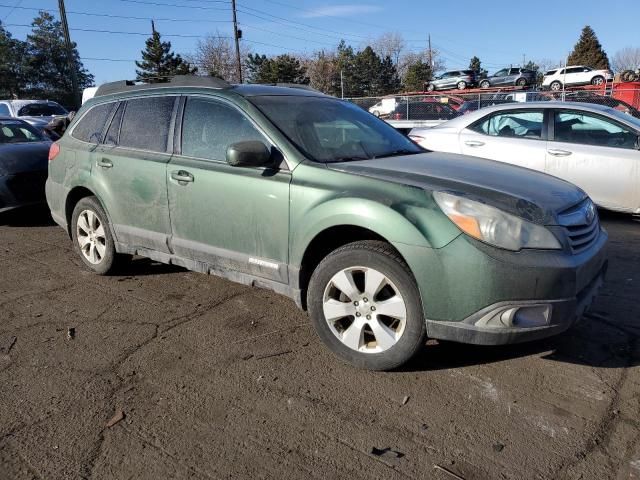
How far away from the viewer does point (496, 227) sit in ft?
9.16

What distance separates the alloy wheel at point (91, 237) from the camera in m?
4.88

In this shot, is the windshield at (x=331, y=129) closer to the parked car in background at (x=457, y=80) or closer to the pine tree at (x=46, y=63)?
the parked car in background at (x=457, y=80)

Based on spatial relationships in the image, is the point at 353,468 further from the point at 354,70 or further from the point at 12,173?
the point at 354,70

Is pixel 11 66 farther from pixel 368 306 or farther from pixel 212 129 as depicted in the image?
pixel 368 306

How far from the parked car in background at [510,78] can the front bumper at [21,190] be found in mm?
40639

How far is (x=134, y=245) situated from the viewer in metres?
4.54

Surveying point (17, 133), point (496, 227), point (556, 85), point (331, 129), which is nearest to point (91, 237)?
point (331, 129)

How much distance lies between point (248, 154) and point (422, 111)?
705 inches

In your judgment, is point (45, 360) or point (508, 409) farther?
point (45, 360)

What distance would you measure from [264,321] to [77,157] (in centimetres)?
253

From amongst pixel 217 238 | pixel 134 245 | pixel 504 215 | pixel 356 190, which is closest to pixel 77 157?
pixel 134 245

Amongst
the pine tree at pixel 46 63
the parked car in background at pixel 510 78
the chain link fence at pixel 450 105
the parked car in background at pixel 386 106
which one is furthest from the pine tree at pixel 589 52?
the pine tree at pixel 46 63

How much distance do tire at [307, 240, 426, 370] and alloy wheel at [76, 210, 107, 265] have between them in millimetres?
2522

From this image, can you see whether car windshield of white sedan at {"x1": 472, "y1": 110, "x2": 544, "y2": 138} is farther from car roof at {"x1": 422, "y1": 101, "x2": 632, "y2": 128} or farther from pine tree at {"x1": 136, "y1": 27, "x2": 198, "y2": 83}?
pine tree at {"x1": 136, "y1": 27, "x2": 198, "y2": 83}
